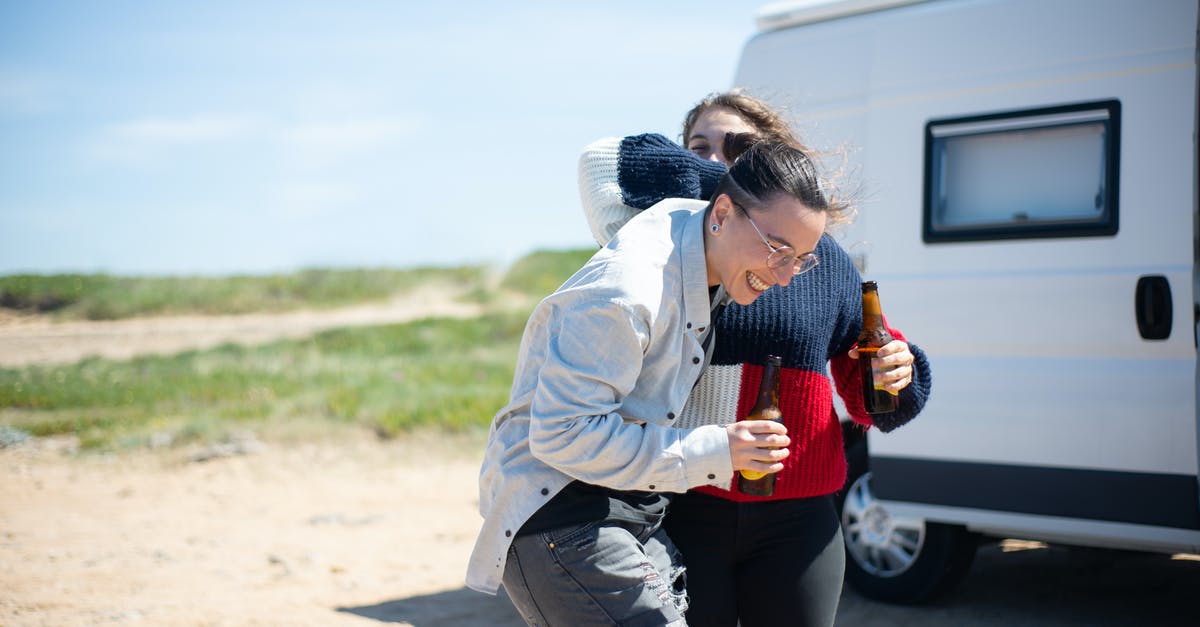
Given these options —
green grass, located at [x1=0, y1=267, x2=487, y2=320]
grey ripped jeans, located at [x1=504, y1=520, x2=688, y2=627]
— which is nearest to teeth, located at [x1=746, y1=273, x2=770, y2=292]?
grey ripped jeans, located at [x1=504, y1=520, x2=688, y2=627]

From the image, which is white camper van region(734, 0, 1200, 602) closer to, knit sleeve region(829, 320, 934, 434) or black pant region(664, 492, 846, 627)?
knit sleeve region(829, 320, 934, 434)

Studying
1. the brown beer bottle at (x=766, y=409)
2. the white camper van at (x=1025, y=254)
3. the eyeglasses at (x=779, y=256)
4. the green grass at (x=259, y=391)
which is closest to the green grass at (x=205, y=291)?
the green grass at (x=259, y=391)

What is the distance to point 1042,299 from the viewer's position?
4.36 metres

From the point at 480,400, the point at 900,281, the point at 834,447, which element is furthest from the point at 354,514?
the point at 834,447

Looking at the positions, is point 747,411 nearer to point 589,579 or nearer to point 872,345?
point 872,345

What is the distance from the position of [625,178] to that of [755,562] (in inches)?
37.9

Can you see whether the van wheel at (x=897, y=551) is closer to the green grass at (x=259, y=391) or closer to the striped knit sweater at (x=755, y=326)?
the striped knit sweater at (x=755, y=326)

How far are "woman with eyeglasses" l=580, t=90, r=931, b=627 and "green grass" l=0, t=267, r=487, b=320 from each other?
22.5m

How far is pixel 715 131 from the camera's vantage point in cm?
305

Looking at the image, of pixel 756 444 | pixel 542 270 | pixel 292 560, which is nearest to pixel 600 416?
pixel 756 444

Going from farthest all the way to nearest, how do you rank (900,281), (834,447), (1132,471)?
(900,281) < (1132,471) < (834,447)

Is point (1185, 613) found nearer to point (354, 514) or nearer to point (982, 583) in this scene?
point (982, 583)

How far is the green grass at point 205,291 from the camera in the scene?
22875 mm

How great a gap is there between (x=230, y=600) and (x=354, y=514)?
262cm
